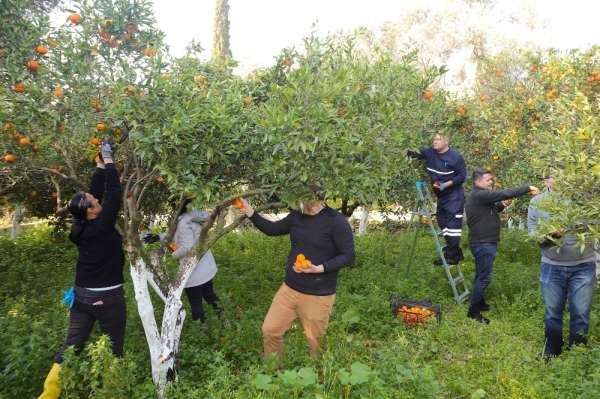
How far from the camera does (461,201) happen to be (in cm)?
695

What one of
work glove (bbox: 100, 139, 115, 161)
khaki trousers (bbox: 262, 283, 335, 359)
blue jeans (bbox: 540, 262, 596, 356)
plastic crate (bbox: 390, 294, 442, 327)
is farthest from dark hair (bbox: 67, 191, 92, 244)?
blue jeans (bbox: 540, 262, 596, 356)

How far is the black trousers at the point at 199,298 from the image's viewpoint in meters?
5.70

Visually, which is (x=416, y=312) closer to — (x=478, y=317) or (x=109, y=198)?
(x=478, y=317)

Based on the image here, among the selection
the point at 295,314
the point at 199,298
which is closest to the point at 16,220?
the point at 199,298

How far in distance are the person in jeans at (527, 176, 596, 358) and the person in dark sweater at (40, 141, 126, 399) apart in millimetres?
4096

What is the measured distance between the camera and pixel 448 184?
6.75 m

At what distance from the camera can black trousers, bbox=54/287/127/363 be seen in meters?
4.00

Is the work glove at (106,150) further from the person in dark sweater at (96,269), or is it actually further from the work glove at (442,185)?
the work glove at (442,185)

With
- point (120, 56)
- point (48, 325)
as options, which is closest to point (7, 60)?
point (120, 56)

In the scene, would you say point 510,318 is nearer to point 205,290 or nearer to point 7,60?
point 205,290

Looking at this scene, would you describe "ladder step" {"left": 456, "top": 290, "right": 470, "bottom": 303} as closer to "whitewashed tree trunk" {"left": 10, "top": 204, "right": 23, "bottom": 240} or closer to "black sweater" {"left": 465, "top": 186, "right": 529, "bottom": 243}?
"black sweater" {"left": 465, "top": 186, "right": 529, "bottom": 243}

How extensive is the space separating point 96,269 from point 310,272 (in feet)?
6.36

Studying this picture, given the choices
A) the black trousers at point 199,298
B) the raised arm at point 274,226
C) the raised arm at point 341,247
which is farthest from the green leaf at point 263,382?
the black trousers at point 199,298

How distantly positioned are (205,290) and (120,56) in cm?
304
